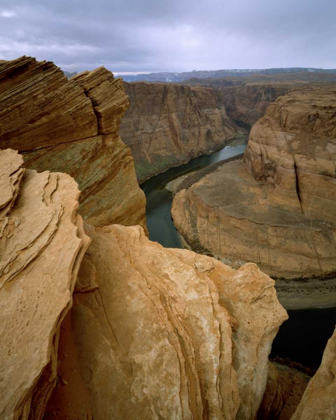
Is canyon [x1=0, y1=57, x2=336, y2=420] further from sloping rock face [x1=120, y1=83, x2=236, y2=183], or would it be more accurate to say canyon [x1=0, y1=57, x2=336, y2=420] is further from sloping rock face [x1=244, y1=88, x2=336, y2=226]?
sloping rock face [x1=120, y1=83, x2=236, y2=183]

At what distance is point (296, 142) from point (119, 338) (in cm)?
2283

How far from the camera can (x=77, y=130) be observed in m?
9.84

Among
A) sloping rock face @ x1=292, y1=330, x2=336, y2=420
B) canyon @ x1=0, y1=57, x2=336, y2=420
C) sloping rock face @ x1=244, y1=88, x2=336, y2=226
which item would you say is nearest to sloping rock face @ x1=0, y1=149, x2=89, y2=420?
canyon @ x1=0, y1=57, x2=336, y2=420

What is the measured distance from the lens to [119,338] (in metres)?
4.13

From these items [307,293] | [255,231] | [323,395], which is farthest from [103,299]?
[255,231]

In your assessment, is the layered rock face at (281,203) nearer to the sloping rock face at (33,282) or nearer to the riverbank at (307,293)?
the riverbank at (307,293)

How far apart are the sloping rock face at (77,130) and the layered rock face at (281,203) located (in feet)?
34.7

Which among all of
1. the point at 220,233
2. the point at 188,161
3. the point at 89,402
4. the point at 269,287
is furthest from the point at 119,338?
the point at 188,161

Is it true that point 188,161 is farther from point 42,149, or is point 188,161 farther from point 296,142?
point 42,149

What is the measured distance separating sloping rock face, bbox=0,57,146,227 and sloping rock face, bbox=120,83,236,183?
25586 millimetres

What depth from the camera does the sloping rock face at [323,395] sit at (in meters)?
3.68

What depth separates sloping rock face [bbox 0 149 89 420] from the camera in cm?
269

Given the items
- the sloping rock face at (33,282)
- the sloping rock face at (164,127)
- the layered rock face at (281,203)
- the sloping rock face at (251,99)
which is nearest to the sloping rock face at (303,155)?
the layered rock face at (281,203)

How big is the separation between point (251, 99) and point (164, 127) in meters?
33.5
